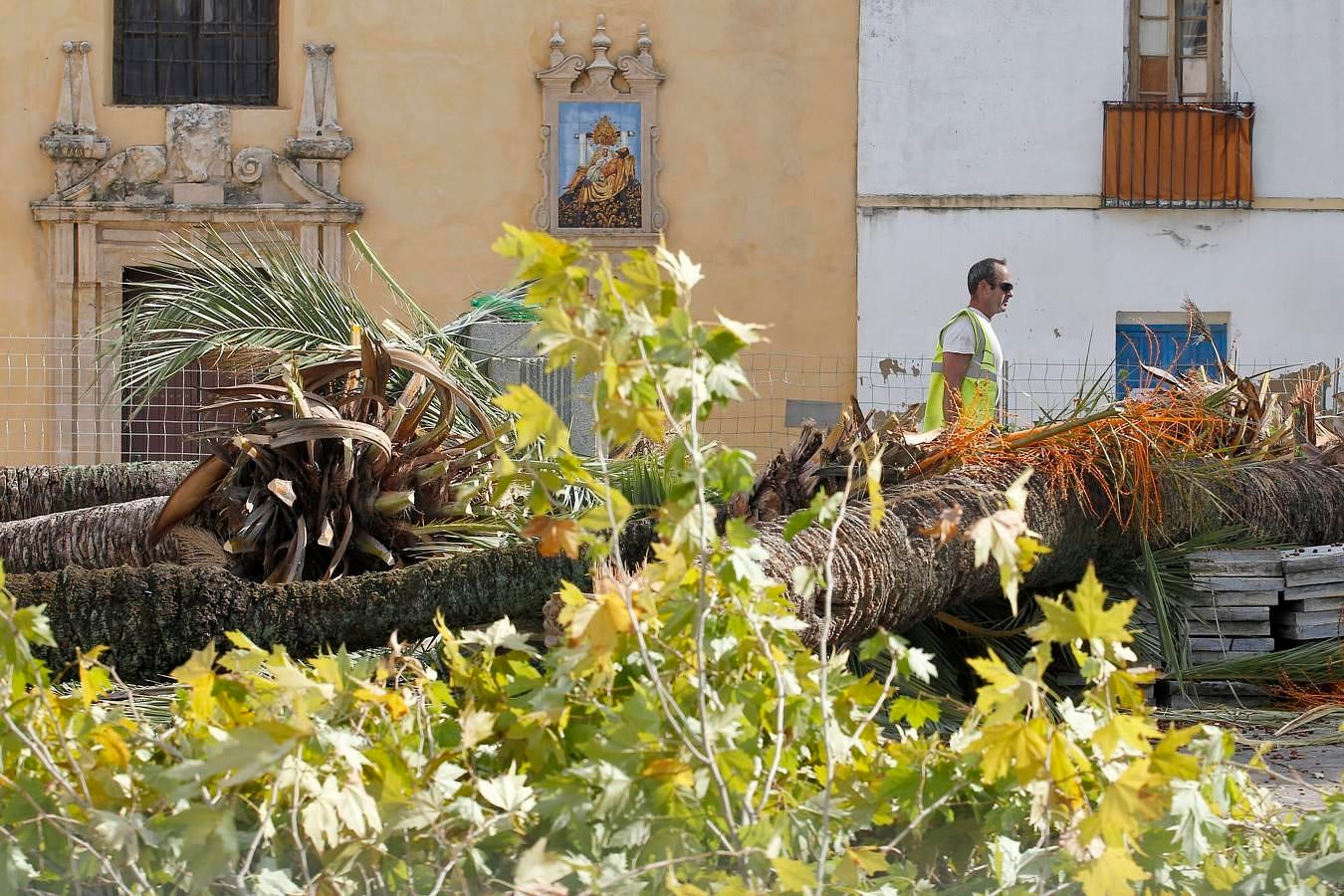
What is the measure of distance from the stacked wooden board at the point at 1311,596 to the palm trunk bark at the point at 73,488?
3855mm

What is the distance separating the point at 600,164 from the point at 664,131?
23.7 inches

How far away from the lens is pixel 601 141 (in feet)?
45.8

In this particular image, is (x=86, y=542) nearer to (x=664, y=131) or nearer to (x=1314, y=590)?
(x=1314, y=590)

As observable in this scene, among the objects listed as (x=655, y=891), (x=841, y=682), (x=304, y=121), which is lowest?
(x=655, y=891)

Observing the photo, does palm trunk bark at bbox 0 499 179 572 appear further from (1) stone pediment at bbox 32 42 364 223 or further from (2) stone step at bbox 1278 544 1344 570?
(1) stone pediment at bbox 32 42 364 223

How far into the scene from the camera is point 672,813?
183 cm

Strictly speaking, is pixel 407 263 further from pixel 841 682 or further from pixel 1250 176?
pixel 841 682

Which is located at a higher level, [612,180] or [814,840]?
[612,180]

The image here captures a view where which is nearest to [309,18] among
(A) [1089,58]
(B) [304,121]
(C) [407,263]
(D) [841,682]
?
(B) [304,121]

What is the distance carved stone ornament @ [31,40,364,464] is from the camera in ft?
45.0

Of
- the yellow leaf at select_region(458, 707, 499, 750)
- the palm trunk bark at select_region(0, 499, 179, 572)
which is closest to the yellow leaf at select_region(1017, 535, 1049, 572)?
the yellow leaf at select_region(458, 707, 499, 750)

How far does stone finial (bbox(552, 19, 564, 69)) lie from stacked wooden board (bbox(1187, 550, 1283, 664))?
9.63 metres

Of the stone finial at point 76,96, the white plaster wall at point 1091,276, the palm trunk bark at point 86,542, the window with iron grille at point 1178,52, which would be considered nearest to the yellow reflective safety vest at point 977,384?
the palm trunk bark at point 86,542

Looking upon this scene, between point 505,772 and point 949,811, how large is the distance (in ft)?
1.77
